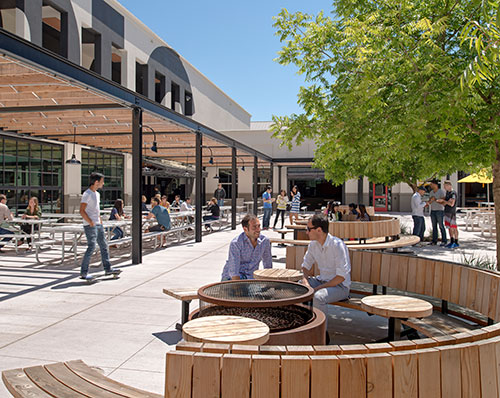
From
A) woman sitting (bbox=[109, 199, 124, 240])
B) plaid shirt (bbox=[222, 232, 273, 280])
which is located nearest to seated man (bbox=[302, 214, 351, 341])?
plaid shirt (bbox=[222, 232, 273, 280])

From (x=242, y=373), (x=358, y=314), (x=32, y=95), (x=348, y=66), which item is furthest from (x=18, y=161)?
(x=242, y=373)

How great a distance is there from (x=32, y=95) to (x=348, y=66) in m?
7.24

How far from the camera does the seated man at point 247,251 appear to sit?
5031 mm

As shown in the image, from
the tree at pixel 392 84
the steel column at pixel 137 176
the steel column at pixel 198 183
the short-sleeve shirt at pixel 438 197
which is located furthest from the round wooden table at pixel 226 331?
the short-sleeve shirt at pixel 438 197

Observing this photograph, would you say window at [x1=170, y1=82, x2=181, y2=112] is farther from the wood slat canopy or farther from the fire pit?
the fire pit

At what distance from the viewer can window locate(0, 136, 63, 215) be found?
18.0m

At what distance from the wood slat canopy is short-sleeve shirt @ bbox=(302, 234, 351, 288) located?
5.11m

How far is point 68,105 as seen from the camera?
1166 centimetres

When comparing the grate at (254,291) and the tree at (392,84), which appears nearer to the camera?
the grate at (254,291)

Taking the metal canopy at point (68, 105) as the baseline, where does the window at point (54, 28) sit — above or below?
above

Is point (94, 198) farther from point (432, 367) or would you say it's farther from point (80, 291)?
point (432, 367)

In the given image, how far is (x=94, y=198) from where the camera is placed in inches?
325

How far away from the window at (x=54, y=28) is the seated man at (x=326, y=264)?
739 inches

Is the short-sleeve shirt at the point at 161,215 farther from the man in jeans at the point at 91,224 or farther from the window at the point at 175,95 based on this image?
the window at the point at 175,95
